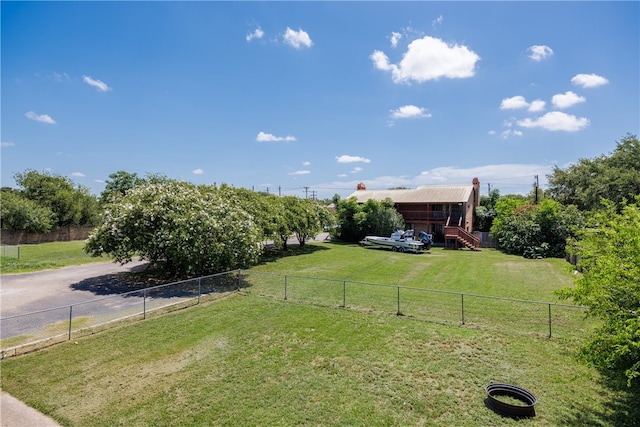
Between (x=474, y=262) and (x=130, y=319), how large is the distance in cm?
2405

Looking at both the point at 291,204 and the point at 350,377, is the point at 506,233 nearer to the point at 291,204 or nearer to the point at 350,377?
the point at 291,204

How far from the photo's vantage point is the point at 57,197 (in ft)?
149

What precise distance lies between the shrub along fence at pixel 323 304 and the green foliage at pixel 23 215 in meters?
33.0

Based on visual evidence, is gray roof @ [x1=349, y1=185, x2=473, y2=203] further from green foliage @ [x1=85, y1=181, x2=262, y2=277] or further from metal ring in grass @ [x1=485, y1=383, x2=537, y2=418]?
metal ring in grass @ [x1=485, y1=383, x2=537, y2=418]

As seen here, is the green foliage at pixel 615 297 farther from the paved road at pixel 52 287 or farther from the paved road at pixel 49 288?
the paved road at pixel 52 287

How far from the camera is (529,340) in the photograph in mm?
11086

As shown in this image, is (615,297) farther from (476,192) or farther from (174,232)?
(476,192)

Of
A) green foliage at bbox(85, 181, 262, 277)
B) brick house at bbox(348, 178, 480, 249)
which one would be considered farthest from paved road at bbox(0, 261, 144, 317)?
brick house at bbox(348, 178, 480, 249)

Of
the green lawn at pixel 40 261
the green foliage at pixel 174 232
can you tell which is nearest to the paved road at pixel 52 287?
the green lawn at pixel 40 261

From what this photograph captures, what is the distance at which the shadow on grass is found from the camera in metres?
7.08

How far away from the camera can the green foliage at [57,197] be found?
45500mm

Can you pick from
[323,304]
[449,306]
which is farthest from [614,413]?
[323,304]

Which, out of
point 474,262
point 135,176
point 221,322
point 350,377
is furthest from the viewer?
point 135,176

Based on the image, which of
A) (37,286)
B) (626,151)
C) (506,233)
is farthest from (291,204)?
(626,151)
